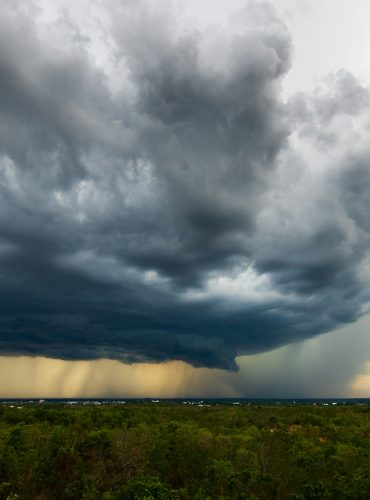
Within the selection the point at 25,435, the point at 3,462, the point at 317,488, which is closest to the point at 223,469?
the point at 317,488

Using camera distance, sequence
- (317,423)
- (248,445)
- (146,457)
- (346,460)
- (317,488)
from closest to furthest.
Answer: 1. (317,488)
2. (146,457)
3. (346,460)
4. (248,445)
5. (317,423)

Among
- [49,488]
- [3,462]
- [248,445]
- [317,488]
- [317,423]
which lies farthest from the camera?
[317,423]

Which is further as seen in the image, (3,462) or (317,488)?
(3,462)

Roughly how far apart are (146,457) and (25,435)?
9.61 metres

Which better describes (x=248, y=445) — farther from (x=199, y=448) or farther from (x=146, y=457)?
(x=146, y=457)

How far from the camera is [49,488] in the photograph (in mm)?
23359

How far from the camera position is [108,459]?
26.0m

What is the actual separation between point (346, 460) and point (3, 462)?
22.5 m

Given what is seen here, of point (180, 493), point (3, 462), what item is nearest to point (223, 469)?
point (180, 493)

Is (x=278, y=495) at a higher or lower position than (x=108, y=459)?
lower

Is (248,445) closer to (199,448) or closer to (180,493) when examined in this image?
(199,448)

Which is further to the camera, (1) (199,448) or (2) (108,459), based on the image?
(1) (199,448)

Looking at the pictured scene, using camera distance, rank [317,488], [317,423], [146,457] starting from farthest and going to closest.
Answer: [317,423]
[146,457]
[317,488]

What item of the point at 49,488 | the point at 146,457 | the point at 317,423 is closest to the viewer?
the point at 49,488
